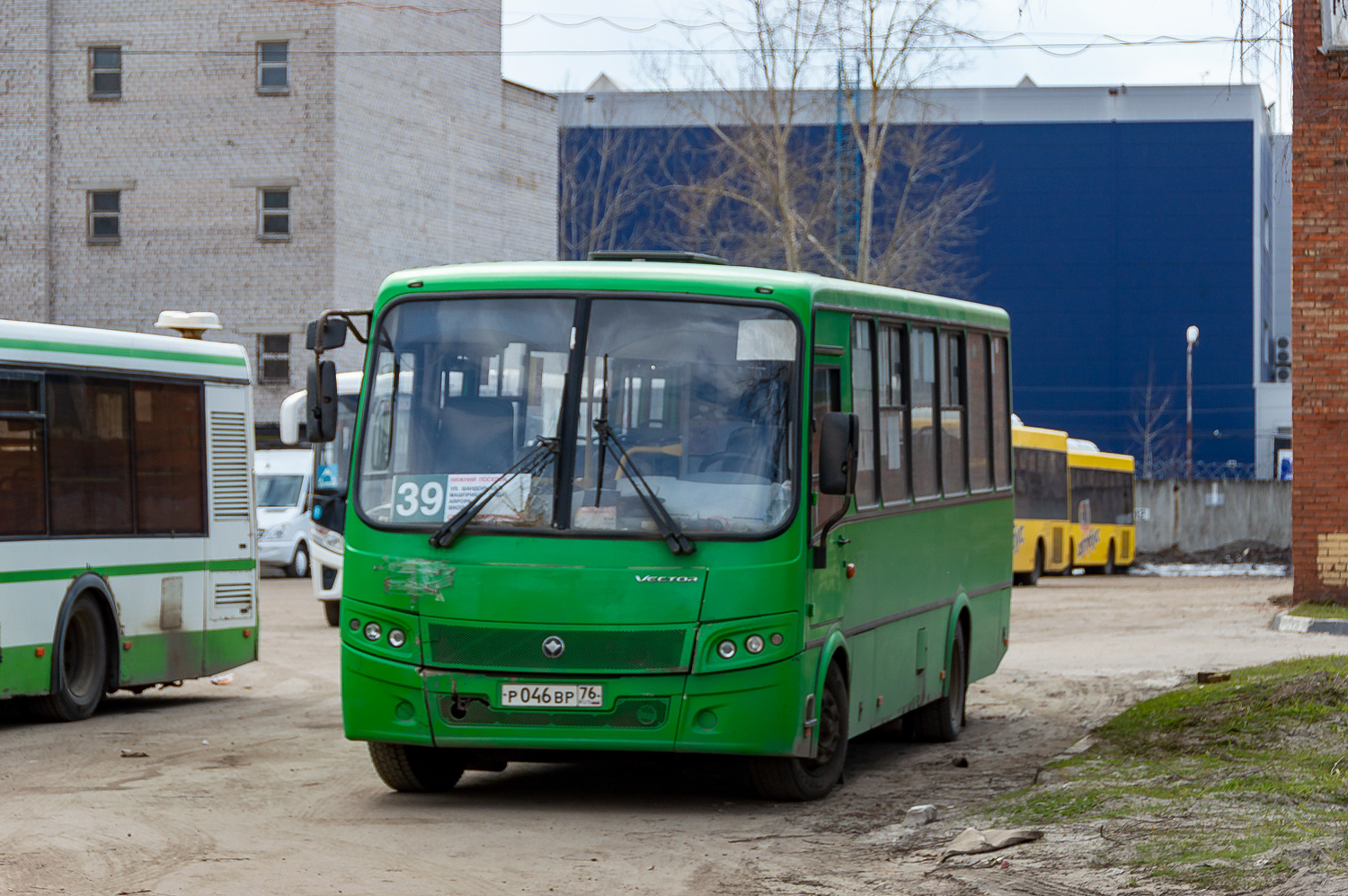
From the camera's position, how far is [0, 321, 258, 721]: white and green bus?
13.2 metres


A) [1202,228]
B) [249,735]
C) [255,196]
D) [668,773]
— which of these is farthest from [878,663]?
[1202,228]

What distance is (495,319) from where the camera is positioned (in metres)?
9.72

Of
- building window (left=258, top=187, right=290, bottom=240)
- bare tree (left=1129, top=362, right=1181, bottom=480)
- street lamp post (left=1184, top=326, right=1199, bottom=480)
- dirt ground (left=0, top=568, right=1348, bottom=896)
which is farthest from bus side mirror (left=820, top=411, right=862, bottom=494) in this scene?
bare tree (left=1129, top=362, right=1181, bottom=480)

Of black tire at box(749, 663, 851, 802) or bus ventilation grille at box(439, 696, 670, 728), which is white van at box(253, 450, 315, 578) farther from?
bus ventilation grille at box(439, 696, 670, 728)

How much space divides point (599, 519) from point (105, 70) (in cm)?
3882

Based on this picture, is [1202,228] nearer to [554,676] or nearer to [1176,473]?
[1176,473]

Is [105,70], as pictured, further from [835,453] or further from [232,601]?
[835,453]

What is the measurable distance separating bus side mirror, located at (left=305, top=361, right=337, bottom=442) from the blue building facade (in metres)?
68.0

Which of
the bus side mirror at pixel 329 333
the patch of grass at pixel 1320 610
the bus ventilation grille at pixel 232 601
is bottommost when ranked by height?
the patch of grass at pixel 1320 610

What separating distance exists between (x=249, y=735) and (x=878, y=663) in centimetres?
430

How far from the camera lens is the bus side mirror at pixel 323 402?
10070 millimetres

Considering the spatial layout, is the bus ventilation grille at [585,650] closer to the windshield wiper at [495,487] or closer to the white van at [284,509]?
the windshield wiper at [495,487]

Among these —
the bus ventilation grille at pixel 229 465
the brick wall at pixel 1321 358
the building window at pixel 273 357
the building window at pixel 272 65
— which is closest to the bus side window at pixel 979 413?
the bus ventilation grille at pixel 229 465

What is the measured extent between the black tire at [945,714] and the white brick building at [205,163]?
3247 centimetres
